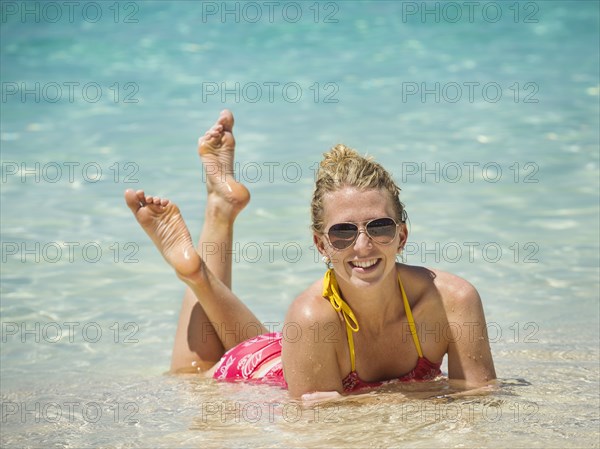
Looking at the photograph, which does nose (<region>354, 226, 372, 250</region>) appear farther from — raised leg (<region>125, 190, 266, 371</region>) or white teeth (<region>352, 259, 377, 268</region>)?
raised leg (<region>125, 190, 266, 371</region>)

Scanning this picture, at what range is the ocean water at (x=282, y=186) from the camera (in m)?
4.10

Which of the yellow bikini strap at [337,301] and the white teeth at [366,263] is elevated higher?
the white teeth at [366,263]

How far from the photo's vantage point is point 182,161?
358 inches

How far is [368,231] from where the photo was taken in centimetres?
377

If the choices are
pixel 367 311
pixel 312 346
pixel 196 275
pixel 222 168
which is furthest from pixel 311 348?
pixel 222 168

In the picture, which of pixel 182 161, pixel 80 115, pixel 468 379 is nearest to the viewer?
pixel 468 379

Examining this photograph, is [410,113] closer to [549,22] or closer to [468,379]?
[549,22]

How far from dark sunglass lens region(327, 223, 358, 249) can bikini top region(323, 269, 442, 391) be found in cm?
21

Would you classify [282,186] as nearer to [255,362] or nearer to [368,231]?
[255,362]

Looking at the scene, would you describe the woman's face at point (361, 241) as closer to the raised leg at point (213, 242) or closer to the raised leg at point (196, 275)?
the raised leg at point (196, 275)

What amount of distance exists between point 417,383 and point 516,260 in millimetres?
2647

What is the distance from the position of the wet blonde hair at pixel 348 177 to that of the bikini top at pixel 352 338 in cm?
26

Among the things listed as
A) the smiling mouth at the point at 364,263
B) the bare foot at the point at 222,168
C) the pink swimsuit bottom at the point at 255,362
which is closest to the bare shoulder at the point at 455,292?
the smiling mouth at the point at 364,263

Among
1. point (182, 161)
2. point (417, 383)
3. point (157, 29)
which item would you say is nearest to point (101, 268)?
point (182, 161)
